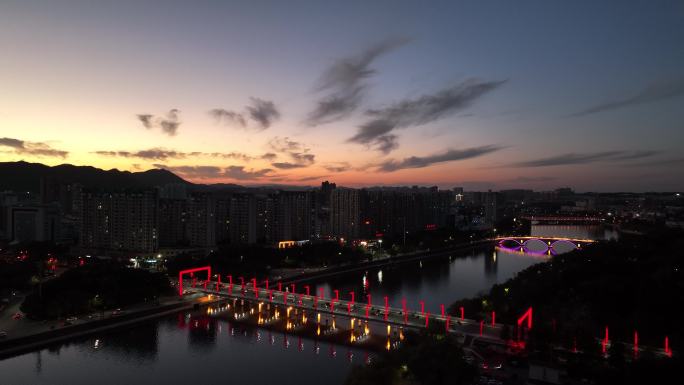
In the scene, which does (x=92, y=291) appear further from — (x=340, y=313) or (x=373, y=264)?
(x=373, y=264)

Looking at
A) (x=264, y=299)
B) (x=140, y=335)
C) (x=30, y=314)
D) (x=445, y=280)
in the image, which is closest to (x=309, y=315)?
(x=264, y=299)

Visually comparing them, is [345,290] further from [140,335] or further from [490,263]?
[490,263]

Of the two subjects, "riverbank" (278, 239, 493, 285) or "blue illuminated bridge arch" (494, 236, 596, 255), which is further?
"blue illuminated bridge arch" (494, 236, 596, 255)

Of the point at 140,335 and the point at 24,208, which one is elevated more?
the point at 24,208

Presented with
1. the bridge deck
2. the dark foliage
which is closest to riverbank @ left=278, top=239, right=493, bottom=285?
the bridge deck

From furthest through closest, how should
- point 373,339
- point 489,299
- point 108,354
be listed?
1. point 489,299
2. point 373,339
3. point 108,354

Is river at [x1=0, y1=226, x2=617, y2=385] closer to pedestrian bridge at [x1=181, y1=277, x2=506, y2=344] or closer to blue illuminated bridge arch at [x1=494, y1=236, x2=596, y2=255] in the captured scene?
pedestrian bridge at [x1=181, y1=277, x2=506, y2=344]

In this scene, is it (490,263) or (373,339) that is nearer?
(373,339)

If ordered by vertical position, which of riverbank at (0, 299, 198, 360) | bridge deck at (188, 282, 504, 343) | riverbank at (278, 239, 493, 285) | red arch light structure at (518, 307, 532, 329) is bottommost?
riverbank at (278, 239, 493, 285)
